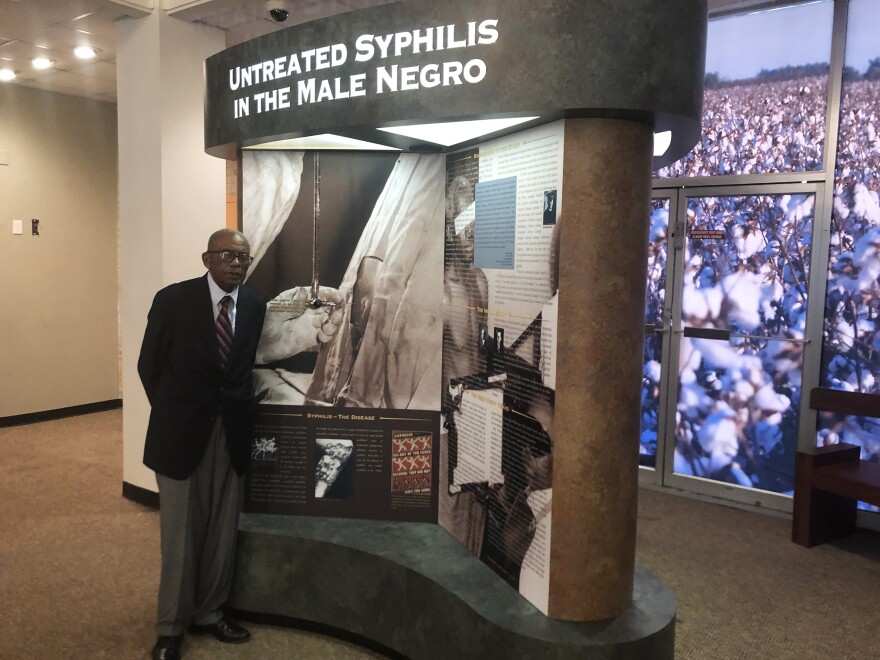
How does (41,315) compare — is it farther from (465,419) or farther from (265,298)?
(465,419)

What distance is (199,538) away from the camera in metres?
2.86

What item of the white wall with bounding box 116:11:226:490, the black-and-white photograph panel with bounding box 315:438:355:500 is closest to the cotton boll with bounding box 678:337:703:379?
the black-and-white photograph panel with bounding box 315:438:355:500

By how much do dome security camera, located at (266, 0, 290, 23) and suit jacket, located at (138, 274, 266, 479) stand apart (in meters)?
1.92

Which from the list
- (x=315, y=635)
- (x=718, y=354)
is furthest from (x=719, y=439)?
(x=315, y=635)

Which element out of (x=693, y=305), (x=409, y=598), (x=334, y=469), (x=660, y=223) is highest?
(x=660, y=223)

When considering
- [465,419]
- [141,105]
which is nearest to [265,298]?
[465,419]

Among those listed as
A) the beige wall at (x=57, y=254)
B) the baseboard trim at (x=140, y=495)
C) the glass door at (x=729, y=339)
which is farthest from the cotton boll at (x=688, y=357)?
the beige wall at (x=57, y=254)

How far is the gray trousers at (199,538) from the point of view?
2.77m

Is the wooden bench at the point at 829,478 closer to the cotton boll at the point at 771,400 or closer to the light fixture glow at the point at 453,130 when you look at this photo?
the cotton boll at the point at 771,400

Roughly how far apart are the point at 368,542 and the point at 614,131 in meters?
1.77

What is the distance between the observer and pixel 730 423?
16.1ft

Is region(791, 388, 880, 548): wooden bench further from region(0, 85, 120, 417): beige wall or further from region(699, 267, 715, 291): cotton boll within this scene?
region(0, 85, 120, 417): beige wall

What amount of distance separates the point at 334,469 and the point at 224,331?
0.75 metres

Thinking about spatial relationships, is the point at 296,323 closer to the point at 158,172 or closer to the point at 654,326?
the point at 158,172
